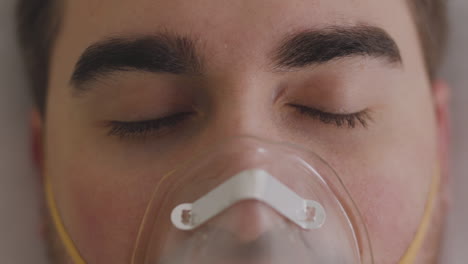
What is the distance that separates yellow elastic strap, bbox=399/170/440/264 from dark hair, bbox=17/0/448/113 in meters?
0.31

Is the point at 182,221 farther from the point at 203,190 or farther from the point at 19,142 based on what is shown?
the point at 19,142

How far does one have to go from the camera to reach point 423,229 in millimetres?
1241

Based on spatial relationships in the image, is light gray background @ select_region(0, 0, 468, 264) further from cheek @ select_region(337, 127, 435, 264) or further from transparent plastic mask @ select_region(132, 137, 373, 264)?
transparent plastic mask @ select_region(132, 137, 373, 264)

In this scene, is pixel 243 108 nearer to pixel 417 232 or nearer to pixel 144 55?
pixel 144 55

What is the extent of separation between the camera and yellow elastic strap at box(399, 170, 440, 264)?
1180 millimetres

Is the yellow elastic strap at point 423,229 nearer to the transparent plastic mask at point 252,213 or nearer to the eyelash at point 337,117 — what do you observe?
the transparent plastic mask at point 252,213

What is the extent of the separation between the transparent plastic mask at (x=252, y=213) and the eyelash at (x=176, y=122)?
10cm

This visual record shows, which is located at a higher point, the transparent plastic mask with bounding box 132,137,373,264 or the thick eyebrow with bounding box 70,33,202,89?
the thick eyebrow with bounding box 70,33,202,89

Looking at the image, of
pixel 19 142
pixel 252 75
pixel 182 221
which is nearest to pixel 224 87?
pixel 252 75

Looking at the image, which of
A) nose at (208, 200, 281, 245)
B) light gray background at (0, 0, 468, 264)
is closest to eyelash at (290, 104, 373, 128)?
nose at (208, 200, 281, 245)

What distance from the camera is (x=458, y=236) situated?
5.82ft

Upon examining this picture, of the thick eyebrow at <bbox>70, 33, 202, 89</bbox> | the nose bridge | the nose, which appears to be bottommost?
the nose

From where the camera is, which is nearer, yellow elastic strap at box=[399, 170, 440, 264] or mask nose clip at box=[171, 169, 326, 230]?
mask nose clip at box=[171, 169, 326, 230]

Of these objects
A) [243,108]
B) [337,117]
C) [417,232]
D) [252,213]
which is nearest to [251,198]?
[252,213]
